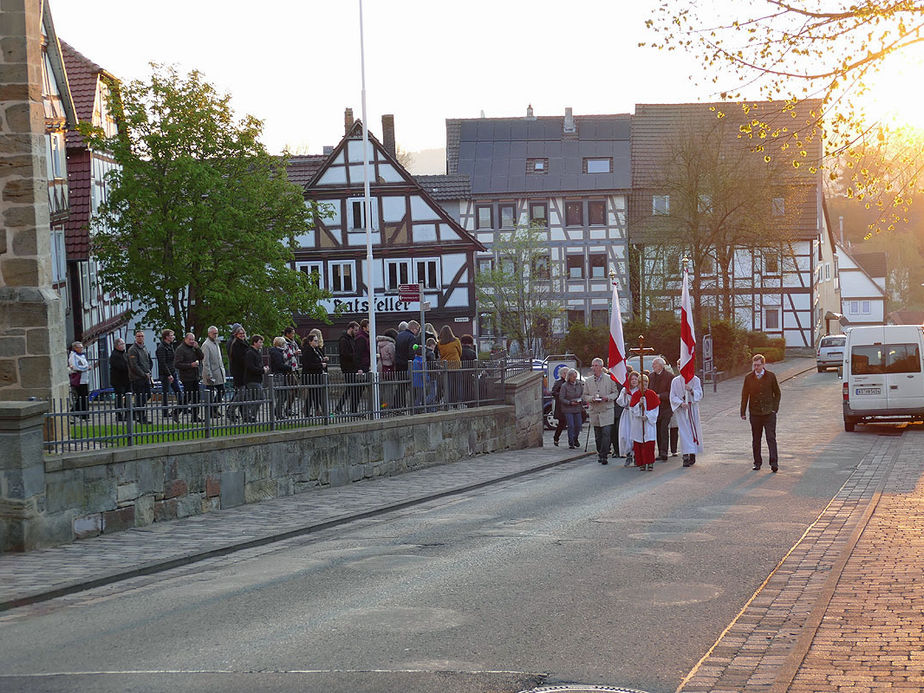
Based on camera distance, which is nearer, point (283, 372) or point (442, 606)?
point (442, 606)

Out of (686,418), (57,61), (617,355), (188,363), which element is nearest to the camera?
(188,363)

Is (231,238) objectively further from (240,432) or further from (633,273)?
(633,273)

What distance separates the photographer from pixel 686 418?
21.1 meters

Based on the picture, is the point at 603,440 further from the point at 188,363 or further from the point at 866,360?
the point at 866,360

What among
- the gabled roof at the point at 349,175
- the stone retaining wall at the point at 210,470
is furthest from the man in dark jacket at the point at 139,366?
the gabled roof at the point at 349,175

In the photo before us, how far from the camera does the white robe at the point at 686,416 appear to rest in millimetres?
20969

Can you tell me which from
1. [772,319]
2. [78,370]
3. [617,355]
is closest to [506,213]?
[772,319]

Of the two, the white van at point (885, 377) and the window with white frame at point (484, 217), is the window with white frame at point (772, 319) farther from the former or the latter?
the white van at point (885, 377)

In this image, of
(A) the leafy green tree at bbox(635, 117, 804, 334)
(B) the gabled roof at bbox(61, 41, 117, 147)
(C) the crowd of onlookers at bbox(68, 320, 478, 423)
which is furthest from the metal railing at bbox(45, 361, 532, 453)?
(A) the leafy green tree at bbox(635, 117, 804, 334)

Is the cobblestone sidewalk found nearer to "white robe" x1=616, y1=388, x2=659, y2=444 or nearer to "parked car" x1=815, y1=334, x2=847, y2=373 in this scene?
"white robe" x1=616, y1=388, x2=659, y2=444

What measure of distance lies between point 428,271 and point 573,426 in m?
30.4

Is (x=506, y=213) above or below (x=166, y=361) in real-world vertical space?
above

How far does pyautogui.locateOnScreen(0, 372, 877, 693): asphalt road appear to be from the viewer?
→ 23.5ft

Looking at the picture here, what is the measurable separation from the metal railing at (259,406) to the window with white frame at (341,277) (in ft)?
101
